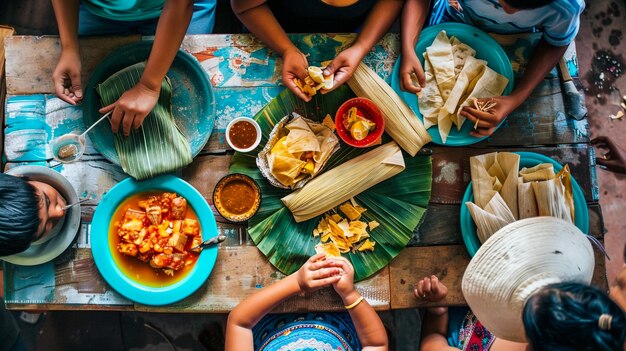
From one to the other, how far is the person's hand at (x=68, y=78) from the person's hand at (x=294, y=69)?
37.3 inches

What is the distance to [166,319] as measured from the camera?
121 inches

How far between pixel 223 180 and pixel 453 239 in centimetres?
112

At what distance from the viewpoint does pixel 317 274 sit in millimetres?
2111

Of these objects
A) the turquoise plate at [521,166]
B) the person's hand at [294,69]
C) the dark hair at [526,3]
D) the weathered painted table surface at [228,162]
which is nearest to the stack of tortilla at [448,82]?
the weathered painted table surface at [228,162]

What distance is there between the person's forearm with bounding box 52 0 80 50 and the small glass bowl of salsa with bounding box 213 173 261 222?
934 mm

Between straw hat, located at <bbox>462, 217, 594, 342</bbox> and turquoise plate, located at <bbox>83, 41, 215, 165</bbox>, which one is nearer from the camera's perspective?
straw hat, located at <bbox>462, 217, 594, 342</bbox>

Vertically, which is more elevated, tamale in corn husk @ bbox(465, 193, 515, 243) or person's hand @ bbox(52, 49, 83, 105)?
person's hand @ bbox(52, 49, 83, 105)

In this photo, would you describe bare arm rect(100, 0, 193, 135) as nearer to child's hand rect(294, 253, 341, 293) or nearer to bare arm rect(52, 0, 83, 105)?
bare arm rect(52, 0, 83, 105)

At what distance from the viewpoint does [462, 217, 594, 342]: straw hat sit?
182cm

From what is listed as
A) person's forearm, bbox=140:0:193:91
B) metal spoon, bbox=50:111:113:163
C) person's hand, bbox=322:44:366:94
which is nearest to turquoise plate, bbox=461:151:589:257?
person's hand, bbox=322:44:366:94

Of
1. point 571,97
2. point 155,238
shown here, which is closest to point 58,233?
point 155,238

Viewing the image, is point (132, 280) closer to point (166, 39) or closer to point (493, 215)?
point (166, 39)

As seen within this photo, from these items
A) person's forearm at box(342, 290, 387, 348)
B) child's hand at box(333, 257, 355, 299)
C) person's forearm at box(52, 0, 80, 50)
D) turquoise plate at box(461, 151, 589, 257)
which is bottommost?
person's forearm at box(342, 290, 387, 348)

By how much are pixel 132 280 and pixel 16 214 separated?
1.86ft
